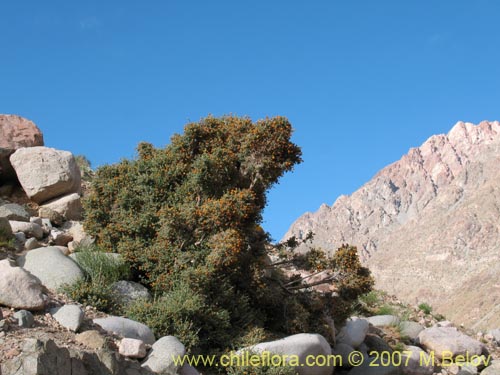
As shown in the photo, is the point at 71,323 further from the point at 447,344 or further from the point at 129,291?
the point at 447,344

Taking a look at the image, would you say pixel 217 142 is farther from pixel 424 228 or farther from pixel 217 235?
pixel 424 228

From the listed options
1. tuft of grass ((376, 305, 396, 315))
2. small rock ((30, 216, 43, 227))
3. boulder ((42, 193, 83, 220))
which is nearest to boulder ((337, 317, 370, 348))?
tuft of grass ((376, 305, 396, 315))

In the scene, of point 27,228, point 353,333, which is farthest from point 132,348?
point 353,333

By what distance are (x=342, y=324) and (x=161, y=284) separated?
4.71 m

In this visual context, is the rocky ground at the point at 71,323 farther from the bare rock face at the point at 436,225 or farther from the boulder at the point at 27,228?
the bare rock face at the point at 436,225

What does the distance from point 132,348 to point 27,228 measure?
5742 millimetres

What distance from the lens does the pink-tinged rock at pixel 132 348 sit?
30.1 ft

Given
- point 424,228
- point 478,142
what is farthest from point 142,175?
point 478,142

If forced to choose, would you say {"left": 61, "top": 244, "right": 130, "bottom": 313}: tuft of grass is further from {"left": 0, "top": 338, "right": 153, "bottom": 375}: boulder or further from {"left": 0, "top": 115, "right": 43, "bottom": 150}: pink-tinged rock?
{"left": 0, "top": 115, "right": 43, "bottom": 150}: pink-tinged rock

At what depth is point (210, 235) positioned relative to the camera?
12.3m

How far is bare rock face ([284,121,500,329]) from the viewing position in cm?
7875

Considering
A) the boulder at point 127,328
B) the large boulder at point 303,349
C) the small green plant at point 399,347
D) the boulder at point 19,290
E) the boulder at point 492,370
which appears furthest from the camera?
the small green plant at point 399,347

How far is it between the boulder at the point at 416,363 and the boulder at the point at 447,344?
1164 mm

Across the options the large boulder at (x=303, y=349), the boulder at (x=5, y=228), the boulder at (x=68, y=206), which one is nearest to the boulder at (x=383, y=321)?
the large boulder at (x=303, y=349)
